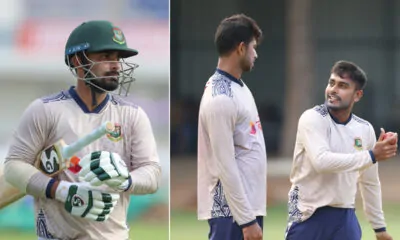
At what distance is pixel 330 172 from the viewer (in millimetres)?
5129

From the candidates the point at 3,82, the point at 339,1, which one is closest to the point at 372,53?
the point at 339,1

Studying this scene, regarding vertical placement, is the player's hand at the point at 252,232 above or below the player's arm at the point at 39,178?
below

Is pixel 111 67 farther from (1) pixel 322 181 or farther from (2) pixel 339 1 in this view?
(2) pixel 339 1

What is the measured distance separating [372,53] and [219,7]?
11.5 ft

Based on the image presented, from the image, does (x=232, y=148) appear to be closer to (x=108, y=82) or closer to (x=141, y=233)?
(x=108, y=82)

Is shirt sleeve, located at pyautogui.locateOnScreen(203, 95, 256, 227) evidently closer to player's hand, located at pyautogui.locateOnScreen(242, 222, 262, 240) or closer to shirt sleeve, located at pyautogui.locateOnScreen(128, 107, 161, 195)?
player's hand, located at pyautogui.locateOnScreen(242, 222, 262, 240)

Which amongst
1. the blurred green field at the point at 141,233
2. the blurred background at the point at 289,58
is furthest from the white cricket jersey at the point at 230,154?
the blurred background at the point at 289,58

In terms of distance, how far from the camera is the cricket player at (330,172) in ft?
17.2

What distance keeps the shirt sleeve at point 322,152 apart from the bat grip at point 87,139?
59.4 inches

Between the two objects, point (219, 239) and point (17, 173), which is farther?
point (219, 239)

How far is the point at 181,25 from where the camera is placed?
68.1ft

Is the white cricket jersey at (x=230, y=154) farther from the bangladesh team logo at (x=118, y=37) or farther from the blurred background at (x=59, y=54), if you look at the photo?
the blurred background at (x=59, y=54)

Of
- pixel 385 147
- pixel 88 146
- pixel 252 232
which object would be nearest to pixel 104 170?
pixel 88 146

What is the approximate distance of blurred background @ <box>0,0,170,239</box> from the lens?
10.0 meters
